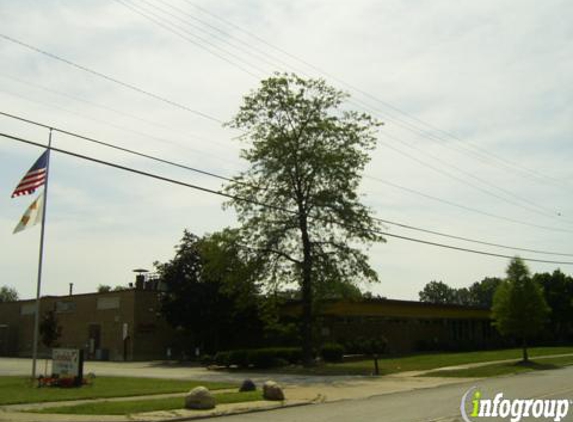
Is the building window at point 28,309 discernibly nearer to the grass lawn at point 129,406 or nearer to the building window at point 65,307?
the building window at point 65,307

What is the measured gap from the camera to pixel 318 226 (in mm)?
38125

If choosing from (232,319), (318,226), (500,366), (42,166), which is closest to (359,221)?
(318,226)

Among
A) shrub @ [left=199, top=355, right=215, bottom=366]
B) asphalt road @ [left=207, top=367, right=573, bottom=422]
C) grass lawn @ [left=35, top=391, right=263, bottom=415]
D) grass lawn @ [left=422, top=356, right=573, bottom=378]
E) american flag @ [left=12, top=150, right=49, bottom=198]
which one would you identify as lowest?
asphalt road @ [left=207, top=367, right=573, bottom=422]

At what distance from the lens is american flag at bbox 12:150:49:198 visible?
25.2 m

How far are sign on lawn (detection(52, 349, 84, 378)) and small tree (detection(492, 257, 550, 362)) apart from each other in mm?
25379

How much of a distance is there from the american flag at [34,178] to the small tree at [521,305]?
26.8 m

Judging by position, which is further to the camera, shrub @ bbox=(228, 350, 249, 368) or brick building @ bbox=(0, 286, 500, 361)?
brick building @ bbox=(0, 286, 500, 361)

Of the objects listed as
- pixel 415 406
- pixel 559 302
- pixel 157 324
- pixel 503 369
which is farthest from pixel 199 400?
pixel 559 302

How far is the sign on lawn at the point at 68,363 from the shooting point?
80.7ft

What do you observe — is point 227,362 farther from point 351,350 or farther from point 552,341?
point 552,341

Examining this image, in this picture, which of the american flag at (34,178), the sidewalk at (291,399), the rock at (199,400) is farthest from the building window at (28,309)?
the rock at (199,400)

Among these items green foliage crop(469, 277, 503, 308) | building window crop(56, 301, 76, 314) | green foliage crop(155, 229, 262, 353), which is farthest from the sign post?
green foliage crop(469, 277, 503, 308)

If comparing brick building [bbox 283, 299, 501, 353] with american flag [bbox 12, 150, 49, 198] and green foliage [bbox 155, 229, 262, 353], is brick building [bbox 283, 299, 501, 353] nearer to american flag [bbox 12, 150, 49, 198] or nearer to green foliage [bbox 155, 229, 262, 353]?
green foliage [bbox 155, 229, 262, 353]

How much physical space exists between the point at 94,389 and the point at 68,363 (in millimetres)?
2289
